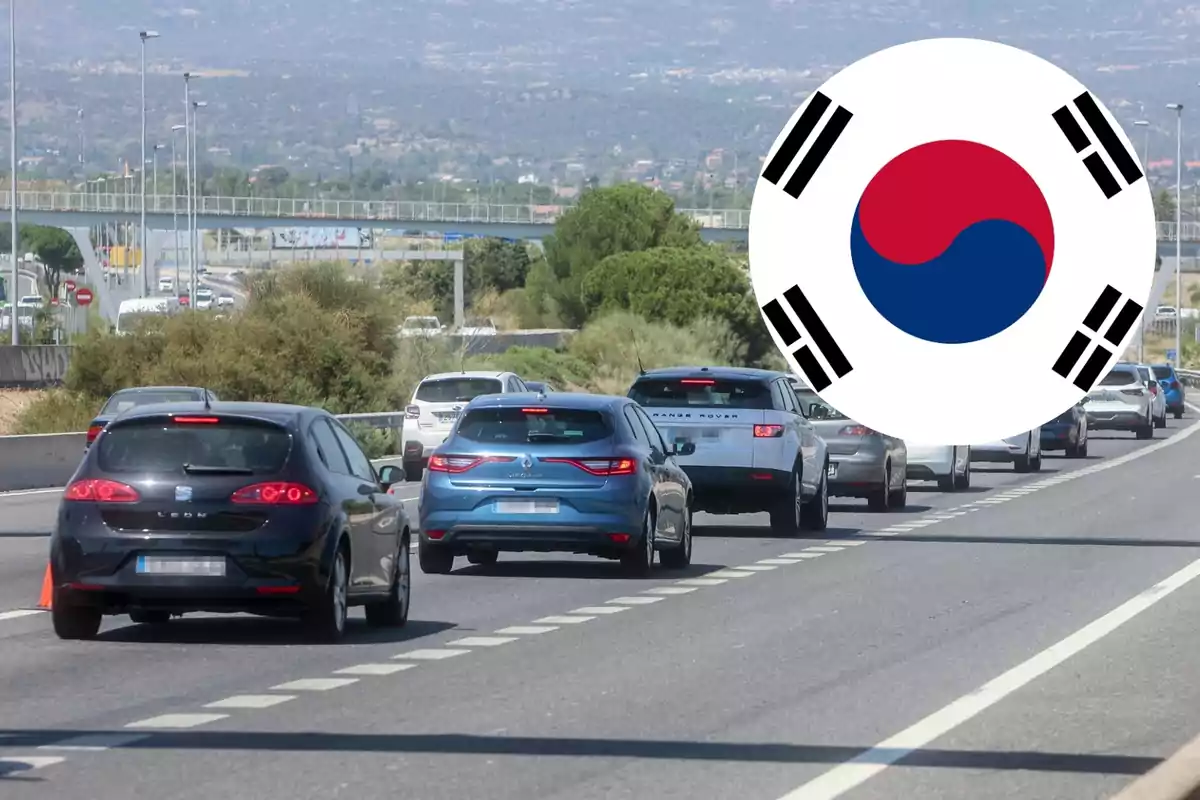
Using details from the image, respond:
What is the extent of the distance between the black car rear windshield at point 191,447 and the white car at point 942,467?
20029mm

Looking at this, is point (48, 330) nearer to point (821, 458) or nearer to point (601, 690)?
point (821, 458)

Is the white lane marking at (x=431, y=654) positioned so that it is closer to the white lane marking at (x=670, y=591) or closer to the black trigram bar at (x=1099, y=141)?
the white lane marking at (x=670, y=591)

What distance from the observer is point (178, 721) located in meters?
9.57

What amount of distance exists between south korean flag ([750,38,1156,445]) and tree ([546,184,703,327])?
102 m

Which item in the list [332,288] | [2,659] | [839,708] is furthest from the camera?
[332,288]

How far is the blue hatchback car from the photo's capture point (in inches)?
2709

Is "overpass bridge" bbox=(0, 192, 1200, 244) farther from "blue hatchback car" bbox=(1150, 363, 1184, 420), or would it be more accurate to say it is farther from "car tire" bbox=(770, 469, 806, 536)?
"car tire" bbox=(770, 469, 806, 536)

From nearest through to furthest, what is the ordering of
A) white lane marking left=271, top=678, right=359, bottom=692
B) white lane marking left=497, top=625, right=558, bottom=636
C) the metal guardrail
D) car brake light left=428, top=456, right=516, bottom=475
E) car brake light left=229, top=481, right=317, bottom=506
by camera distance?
white lane marking left=271, top=678, right=359, bottom=692 < car brake light left=229, top=481, right=317, bottom=506 < white lane marking left=497, top=625, right=558, bottom=636 < car brake light left=428, top=456, right=516, bottom=475 < the metal guardrail

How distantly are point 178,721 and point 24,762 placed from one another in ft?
4.22

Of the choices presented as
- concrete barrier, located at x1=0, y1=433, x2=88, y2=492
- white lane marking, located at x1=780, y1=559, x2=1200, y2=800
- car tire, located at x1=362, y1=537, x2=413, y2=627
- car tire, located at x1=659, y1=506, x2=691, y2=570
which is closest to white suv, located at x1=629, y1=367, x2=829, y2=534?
car tire, located at x1=659, y1=506, x2=691, y2=570

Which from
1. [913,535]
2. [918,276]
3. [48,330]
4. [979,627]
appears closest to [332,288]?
[48,330]

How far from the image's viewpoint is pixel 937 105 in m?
3.50

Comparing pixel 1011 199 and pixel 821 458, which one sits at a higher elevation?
pixel 1011 199

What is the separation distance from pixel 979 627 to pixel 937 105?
1104 cm
